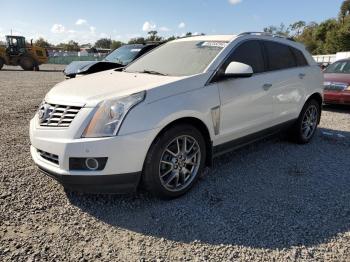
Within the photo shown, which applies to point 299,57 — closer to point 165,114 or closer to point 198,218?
point 165,114

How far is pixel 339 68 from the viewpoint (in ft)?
32.9

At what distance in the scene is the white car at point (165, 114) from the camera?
10.4 feet

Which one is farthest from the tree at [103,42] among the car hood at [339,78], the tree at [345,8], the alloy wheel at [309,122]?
the alloy wheel at [309,122]

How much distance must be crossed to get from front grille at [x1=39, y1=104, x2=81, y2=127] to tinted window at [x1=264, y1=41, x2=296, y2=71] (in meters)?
2.87

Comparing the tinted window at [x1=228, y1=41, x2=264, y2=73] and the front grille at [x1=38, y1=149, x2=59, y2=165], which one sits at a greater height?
the tinted window at [x1=228, y1=41, x2=264, y2=73]

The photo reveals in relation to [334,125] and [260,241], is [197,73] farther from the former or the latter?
[334,125]

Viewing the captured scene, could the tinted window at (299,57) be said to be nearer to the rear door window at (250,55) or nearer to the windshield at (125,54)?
the rear door window at (250,55)

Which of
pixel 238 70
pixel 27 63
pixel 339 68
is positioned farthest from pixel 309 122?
pixel 27 63

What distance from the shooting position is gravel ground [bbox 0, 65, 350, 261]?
282cm

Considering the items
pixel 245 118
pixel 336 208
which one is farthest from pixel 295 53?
pixel 336 208

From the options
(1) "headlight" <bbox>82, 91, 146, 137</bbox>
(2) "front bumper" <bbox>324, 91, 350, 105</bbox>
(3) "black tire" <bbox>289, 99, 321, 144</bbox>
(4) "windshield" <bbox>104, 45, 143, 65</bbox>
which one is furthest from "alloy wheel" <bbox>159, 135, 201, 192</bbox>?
(4) "windshield" <bbox>104, 45, 143, 65</bbox>

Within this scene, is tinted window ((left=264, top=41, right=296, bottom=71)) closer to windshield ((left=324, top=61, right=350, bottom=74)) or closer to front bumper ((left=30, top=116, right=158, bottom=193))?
front bumper ((left=30, top=116, right=158, bottom=193))

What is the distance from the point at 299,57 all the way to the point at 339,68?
522cm

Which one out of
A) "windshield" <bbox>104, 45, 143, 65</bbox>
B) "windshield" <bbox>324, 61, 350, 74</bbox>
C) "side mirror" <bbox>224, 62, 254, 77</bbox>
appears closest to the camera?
"side mirror" <bbox>224, 62, 254, 77</bbox>
